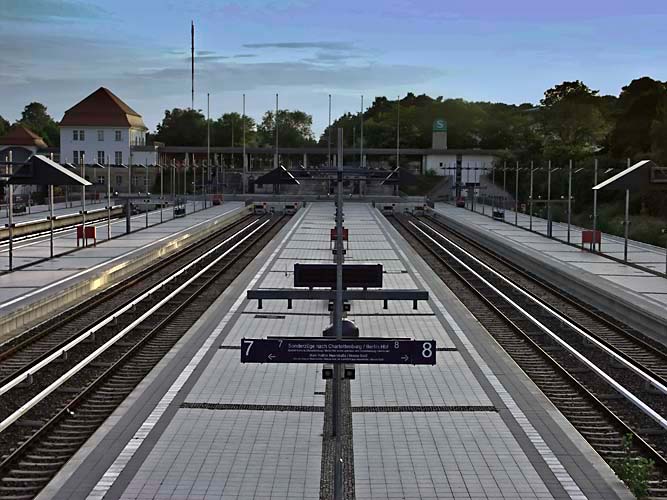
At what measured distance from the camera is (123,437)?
9.14 metres

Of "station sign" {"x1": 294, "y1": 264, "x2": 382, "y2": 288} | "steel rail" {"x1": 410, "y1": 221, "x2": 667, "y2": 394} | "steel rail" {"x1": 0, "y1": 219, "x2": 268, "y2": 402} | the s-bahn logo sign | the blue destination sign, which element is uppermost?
the s-bahn logo sign

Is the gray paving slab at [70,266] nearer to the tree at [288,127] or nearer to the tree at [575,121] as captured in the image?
the tree at [575,121]

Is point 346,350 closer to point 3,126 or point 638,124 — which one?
point 638,124

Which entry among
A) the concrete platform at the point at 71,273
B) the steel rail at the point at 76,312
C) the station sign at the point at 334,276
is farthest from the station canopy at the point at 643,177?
the concrete platform at the point at 71,273

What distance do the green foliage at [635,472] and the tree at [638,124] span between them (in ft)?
183

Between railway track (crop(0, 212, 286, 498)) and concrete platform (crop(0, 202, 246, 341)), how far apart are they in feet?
2.31

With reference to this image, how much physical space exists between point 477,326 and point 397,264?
33.6ft

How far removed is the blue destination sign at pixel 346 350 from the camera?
771cm

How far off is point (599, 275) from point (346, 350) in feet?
55.1

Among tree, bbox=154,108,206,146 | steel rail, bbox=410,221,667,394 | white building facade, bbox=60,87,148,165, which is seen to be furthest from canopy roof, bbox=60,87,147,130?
steel rail, bbox=410,221,667,394

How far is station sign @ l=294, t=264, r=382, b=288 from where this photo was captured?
16.1 meters

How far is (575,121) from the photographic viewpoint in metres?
83.8

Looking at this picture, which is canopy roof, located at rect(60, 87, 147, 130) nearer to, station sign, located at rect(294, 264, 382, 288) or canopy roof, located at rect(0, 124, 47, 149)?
canopy roof, located at rect(0, 124, 47, 149)

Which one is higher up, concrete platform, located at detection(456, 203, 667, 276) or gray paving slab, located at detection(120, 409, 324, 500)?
concrete platform, located at detection(456, 203, 667, 276)
